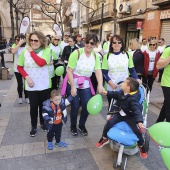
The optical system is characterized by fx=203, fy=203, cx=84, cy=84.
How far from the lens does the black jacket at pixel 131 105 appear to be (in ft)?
8.37

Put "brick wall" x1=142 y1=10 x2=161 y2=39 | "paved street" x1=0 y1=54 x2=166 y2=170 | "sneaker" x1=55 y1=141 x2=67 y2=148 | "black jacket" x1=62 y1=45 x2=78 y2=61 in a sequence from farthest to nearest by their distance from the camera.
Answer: "brick wall" x1=142 y1=10 x2=161 y2=39 → "black jacket" x1=62 y1=45 x2=78 y2=61 → "sneaker" x1=55 y1=141 x2=67 y2=148 → "paved street" x1=0 y1=54 x2=166 y2=170

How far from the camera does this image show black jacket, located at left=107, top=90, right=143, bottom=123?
2.55 meters

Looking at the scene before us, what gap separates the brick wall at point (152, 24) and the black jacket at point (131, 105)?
11296mm

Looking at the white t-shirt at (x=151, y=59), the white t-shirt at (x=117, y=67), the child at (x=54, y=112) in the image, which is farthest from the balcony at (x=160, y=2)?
the child at (x=54, y=112)

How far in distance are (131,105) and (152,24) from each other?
12172 millimetres

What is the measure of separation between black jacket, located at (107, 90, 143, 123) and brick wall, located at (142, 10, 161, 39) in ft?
37.1

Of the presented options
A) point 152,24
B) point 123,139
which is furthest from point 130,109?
point 152,24

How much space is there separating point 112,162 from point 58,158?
0.80 metres

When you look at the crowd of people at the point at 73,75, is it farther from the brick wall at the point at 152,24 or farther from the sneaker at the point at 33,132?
the brick wall at the point at 152,24

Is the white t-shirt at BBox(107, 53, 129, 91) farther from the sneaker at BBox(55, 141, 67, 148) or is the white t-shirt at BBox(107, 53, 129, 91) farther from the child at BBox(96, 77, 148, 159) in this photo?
the sneaker at BBox(55, 141, 67, 148)

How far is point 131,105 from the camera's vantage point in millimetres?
2633

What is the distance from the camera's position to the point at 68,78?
10.9 ft

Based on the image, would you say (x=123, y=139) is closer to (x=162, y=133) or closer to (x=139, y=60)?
(x=162, y=133)

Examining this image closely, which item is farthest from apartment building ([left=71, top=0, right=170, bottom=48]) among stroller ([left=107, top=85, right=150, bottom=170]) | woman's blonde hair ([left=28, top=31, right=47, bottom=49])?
stroller ([left=107, top=85, right=150, bottom=170])
